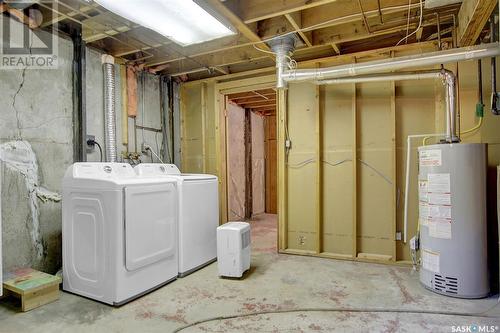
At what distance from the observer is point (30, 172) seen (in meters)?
2.85

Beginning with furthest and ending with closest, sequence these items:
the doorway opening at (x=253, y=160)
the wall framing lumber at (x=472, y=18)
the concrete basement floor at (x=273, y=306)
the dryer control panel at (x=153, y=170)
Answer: the doorway opening at (x=253, y=160)
the dryer control panel at (x=153, y=170)
the wall framing lumber at (x=472, y=18)
the concrete basement floor at (x=273, y=306)

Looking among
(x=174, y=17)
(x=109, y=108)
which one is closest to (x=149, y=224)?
(x=109, y=108)

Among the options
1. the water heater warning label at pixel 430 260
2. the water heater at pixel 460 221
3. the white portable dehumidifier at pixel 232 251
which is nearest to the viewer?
the water heater at pixel 460 221

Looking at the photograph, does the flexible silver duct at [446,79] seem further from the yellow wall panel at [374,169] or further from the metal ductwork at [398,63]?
the yellow wall panel at [374,169]

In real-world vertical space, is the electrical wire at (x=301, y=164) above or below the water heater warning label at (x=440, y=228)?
above

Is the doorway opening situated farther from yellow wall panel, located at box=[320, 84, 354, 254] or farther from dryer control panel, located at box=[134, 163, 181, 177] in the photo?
dryer control panel, located at box=[134, 163, 181, 177]

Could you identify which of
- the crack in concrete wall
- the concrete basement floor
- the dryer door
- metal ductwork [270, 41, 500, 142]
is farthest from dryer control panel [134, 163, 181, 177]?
metal ductwork [270, 41, 500, 142]

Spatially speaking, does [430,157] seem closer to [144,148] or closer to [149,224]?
[149,224]

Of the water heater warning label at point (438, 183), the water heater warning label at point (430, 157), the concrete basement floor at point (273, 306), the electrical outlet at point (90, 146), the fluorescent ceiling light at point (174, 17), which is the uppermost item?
the fluorescent ceiling light at point (174, 17)

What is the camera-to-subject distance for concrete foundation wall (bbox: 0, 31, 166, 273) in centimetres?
270

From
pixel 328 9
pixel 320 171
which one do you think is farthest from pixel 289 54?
pixel 320 171

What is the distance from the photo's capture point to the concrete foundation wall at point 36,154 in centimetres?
270

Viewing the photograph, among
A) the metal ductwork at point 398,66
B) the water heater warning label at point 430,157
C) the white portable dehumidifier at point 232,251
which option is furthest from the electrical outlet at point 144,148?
the water heater warning label at point 430,157

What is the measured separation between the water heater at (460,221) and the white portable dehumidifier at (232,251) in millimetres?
1774
